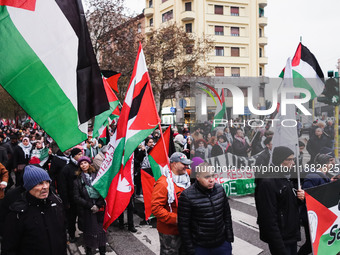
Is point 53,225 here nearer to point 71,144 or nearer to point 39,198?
point 39,198

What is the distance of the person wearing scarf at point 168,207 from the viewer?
3.80 meters

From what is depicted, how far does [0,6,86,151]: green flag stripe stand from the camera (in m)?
2.85

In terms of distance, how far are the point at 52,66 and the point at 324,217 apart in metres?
3.65

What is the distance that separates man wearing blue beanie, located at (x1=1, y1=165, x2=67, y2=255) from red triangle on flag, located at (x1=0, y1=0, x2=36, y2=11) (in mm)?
1503

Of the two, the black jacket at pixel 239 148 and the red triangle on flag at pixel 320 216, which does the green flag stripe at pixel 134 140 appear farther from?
the black jacket at pixel 239 148

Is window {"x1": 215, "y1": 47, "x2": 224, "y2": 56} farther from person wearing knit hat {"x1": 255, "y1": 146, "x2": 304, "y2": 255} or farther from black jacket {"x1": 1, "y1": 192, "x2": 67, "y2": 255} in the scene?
black jacket {"x1": 1, "y1": 192, "x2": 67, "y2": 255}

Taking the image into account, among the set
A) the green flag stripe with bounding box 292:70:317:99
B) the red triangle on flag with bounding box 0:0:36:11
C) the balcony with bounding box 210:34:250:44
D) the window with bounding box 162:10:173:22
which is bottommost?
the green flag stripe with bounding box 292:70:317:99

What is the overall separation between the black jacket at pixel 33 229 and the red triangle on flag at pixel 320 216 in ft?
9.28

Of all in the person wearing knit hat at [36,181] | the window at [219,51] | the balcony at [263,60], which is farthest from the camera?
the balcony at [263,60]

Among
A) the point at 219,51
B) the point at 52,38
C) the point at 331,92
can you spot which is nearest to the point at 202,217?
the point at 52,38

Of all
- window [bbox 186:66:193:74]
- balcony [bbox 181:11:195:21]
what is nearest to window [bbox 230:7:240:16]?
balcony [bbox 181:11:195:21]

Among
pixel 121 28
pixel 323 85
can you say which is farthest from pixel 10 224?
pixel 121 28

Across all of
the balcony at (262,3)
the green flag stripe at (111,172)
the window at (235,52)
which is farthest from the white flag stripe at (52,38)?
the balcony at (262,3)

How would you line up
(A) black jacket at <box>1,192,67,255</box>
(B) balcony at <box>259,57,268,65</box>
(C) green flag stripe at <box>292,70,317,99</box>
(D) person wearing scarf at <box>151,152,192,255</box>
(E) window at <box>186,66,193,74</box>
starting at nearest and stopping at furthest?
(A) black jacket at <box>1,192,67,255</box>
(D) person wearing scarf at <box>151,152,192,255</box>
(C) green flag stripe at <box>292,70,317,99</box>
(E) window at <box>186,66,193,74</box>
(B) balcony at <box>259,57,268,65</box>
